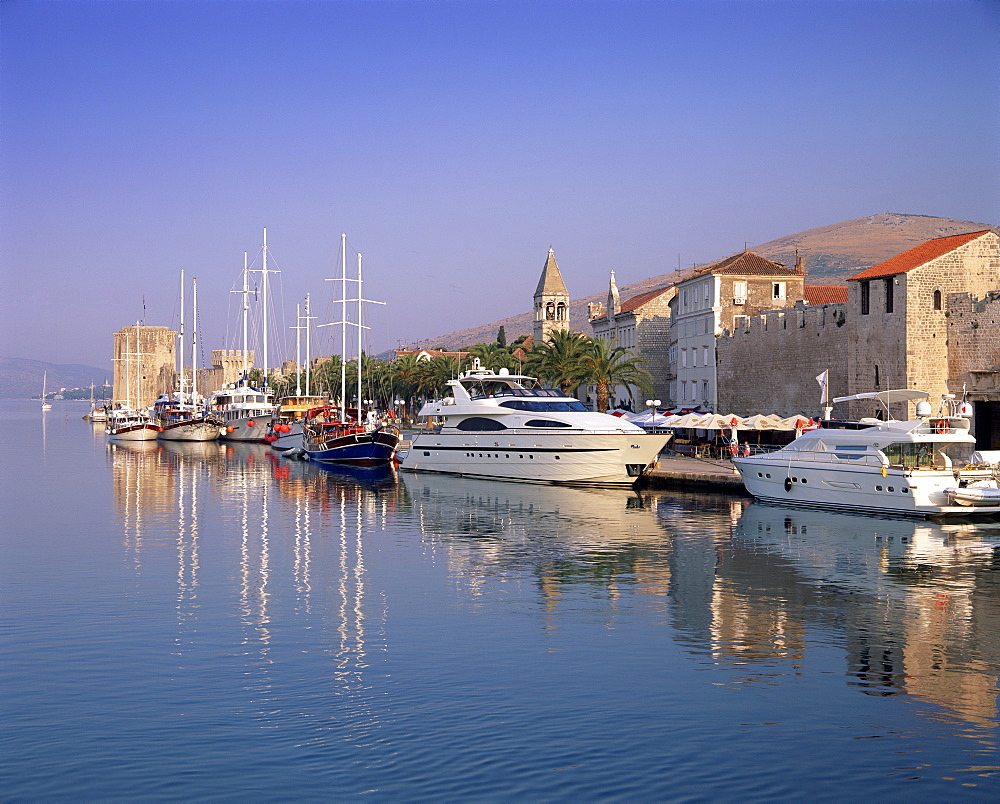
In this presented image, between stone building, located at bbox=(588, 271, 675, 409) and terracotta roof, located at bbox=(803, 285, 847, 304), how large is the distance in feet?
28.5

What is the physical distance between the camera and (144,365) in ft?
467

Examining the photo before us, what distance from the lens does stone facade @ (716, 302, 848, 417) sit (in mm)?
38875

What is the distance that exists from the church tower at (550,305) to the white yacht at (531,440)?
50.3 metres

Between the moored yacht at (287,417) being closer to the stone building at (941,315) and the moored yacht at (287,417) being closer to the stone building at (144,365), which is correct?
the stone building at (941,315)

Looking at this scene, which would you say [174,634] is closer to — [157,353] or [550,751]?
[550,751]

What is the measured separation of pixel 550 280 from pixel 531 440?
57838 millimetres

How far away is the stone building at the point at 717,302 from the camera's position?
50.0 m

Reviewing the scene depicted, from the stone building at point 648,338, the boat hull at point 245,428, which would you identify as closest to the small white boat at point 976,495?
the stone building at point 648,338

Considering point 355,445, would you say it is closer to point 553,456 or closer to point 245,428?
point 553,456

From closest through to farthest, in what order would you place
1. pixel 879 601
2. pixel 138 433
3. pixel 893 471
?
pixel 879 601 < pixel 893 471 < pixel 138 433

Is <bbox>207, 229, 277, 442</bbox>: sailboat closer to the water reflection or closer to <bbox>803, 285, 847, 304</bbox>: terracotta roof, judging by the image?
<bbox>803, 285, 847, 304</bbox>: terracotta roof

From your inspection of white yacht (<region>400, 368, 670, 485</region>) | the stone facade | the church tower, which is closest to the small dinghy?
white yacht (<region>400, 368, 670, 485</region>)

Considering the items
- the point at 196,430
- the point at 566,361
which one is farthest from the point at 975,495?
the point at 196,430

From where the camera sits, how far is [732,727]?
1046 cm
